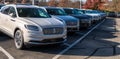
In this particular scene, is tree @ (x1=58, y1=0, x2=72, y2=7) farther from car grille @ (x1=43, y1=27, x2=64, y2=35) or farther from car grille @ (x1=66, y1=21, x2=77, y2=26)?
car grille @ (x1=43, y1=27, x2=64, y2=35)

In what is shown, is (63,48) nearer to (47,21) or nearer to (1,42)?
(47,21)

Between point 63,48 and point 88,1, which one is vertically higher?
point 63,48

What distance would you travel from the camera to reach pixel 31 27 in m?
9.57

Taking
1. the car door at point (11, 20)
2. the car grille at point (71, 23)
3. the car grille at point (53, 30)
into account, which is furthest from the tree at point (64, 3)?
the car grille at point (53, 30)

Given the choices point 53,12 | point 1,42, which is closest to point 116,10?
point 53,12

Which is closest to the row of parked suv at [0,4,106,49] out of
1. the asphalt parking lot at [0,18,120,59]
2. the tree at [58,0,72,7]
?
the asphalt parking lot at [0,18,120,59]

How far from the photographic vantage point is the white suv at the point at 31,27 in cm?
955

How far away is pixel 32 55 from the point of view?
9.12m

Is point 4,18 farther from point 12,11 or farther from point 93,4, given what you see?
point 93,4

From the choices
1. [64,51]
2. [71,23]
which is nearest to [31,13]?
[64,51]

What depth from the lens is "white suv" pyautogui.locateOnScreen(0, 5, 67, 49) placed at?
31.3 feet

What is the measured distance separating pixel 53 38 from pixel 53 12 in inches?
228

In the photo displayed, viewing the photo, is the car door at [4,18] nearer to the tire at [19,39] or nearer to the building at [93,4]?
the tire at [19,39]

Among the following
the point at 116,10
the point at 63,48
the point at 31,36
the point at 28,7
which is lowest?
the point at 116,10
